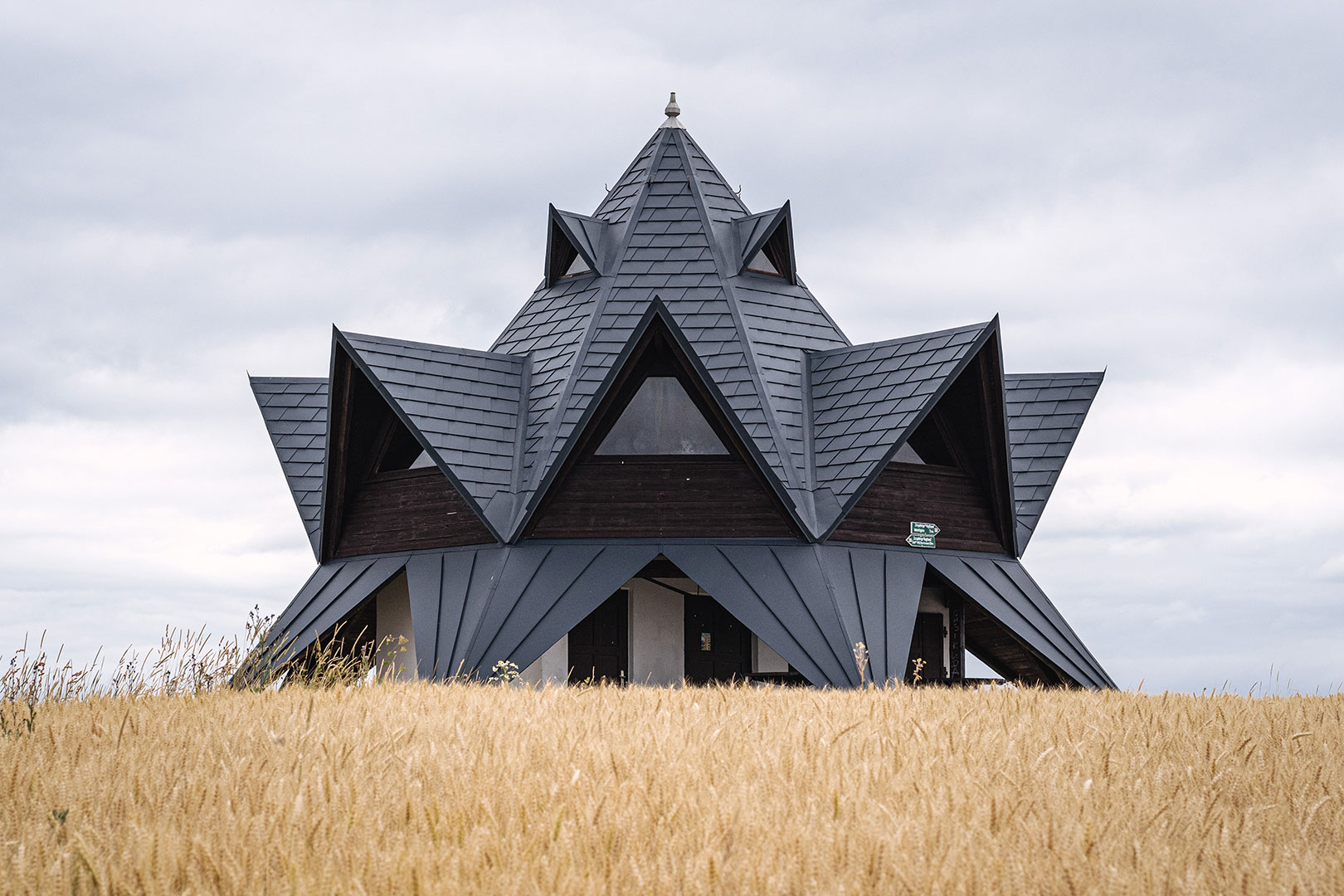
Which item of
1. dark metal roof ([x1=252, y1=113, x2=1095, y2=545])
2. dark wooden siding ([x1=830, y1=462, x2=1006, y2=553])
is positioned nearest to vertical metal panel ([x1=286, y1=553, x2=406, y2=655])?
dark metal roof ([x1=252, y1=113, x2=1095, y2=545])

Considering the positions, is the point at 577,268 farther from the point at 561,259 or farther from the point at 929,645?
the point at 929,645

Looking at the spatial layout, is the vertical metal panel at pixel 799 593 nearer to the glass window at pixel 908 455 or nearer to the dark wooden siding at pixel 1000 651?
the glass window at pixel 908 455

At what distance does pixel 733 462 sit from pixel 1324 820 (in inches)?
557

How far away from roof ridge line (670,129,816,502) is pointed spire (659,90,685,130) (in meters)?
1.41

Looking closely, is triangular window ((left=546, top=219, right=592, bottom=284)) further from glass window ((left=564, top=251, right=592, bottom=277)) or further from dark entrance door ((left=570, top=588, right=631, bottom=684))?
dark entrance door ((left=570, top=588, right=631, bottom=684))

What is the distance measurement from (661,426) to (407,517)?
4.89 m

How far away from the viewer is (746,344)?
2164 centimetres

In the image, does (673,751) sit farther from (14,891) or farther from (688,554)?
(688,554)

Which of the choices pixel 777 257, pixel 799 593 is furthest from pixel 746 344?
pixel 799 593

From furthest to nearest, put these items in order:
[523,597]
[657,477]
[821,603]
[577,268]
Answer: [577,268] < [657,477] < [523,597] < [821,603]

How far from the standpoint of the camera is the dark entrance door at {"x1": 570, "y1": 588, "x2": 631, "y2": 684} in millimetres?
21891

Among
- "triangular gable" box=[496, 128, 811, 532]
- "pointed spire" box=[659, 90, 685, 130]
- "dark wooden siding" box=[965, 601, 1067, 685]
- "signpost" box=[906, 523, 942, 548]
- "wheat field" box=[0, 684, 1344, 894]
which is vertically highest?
"pointed spire" box=[659, 90, 685, 130]

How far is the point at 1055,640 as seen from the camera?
70.2 feet

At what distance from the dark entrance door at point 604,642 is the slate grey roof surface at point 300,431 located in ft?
17.5
